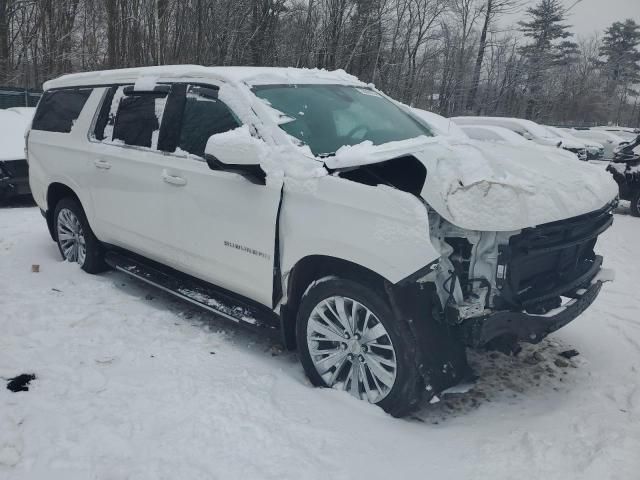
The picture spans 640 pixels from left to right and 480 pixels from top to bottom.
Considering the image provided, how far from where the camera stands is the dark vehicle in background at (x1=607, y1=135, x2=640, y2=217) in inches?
407

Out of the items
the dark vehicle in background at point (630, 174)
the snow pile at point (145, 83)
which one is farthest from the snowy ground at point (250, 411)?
the dark vehicle in background at point (630, 174)

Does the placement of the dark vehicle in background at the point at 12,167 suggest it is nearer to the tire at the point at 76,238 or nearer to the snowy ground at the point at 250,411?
the tire at the point at 76,238

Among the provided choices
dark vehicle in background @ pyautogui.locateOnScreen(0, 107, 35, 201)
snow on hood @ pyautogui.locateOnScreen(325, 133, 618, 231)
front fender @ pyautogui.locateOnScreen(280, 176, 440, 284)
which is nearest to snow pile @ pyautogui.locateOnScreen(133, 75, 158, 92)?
front fender @ pyautogui.locateOnScreen(280, 176, 440, 284)

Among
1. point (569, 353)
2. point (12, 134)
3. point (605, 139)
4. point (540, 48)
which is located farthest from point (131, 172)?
point (540, 48)

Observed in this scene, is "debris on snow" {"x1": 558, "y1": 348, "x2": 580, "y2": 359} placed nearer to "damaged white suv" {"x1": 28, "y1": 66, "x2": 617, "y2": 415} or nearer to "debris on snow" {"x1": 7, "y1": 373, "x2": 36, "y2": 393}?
"damaged white suv" {"x1": 28, "y1": 66, "x2": 617, "y2": 415}

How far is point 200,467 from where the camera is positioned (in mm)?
2490

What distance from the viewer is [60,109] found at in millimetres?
5258

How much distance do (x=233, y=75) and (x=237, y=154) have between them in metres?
0.82

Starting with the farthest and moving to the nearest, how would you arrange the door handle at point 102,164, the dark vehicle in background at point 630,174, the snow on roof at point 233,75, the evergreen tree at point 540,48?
the evergreen tree at point 540,48 < the dark vehicle in background at point 630,174 < the door handle at point 102,164 < the snow on roof at point 233,75

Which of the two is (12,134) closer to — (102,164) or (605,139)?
(102,164)

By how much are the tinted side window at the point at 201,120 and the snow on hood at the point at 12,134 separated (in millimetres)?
4646

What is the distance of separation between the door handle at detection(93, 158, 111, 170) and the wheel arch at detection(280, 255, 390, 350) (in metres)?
2.24

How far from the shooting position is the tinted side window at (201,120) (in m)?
3.59

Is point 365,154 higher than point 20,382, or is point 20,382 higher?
point 365,154
